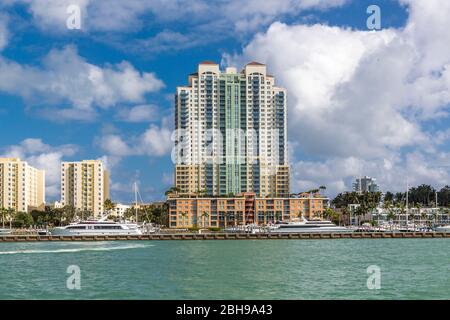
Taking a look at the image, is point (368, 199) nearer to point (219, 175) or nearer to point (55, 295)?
point (219, 175)

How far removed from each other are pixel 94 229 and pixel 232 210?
59.4 meters

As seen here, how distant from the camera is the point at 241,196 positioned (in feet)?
541

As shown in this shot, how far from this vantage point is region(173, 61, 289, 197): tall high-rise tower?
168 m

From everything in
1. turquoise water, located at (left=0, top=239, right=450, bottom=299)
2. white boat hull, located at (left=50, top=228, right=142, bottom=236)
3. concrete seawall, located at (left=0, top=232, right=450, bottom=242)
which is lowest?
concrete seawall, located at (left=0, top=232, right=450, bottom=242)

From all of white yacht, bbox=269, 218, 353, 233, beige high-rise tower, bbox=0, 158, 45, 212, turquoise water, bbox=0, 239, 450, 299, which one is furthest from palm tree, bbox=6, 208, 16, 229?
turquoise water, bbox=0, 239, 450, 299

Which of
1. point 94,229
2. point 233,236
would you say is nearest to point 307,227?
point 233,236

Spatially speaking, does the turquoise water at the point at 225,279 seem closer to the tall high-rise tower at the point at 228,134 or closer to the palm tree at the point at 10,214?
the tall high-rise tower at the point at 228,134

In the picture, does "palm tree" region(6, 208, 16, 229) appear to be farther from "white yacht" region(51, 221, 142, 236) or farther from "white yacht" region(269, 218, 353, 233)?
"white yacht" region(269, 218, 353, 233)

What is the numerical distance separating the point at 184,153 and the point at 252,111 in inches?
924

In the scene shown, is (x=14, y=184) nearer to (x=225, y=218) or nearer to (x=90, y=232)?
(x=225, y=218)

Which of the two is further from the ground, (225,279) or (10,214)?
(10,214)

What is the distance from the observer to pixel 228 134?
168875 mm

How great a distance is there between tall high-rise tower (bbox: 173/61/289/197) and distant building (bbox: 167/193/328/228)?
19.6ft
